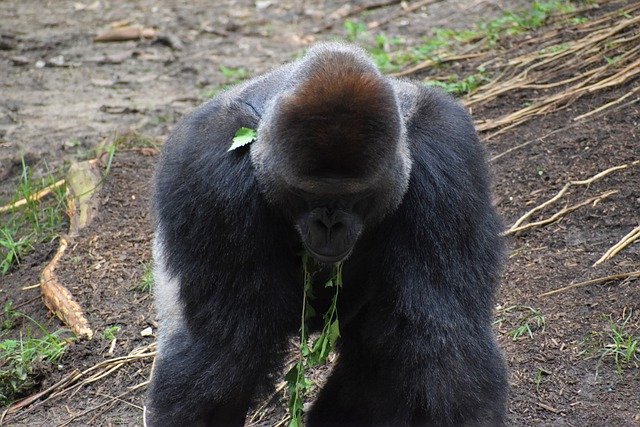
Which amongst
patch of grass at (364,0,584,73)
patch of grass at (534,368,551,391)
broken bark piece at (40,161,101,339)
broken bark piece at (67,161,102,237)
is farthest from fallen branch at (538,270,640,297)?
broken bark piece at (67,161,102,237)

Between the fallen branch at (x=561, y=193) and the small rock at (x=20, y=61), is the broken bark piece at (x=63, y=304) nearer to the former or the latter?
the fallen branch at (x=561, y=193)

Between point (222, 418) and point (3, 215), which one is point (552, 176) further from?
point (3, 215)

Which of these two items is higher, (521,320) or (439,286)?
(439,286)

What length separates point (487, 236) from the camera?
A: 4637 millimetres

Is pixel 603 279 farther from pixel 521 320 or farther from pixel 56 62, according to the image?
pixel 56 62

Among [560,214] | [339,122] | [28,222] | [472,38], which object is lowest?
[560,214]

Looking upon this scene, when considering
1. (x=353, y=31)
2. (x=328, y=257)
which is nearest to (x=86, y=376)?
(x=328, y=257)

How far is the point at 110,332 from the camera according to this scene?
6398 millimetres

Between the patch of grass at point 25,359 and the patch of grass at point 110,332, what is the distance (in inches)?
8.7

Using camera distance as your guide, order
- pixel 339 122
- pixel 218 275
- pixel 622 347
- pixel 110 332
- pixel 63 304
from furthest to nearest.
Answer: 1. pixel 63 304
2. pixel 110 332
3. pixel 622 347
4. pixel 218 275
5. pixel 339 122

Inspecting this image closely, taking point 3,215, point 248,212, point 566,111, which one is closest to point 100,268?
point 3,215

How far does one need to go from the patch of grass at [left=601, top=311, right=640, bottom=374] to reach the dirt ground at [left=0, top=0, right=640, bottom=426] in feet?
0.12

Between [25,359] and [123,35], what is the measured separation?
6.19 meters

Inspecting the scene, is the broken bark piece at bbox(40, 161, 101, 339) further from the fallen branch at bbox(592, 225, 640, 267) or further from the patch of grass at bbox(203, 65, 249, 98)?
the fallen branch at bbox(592, 225, 640, 267)
